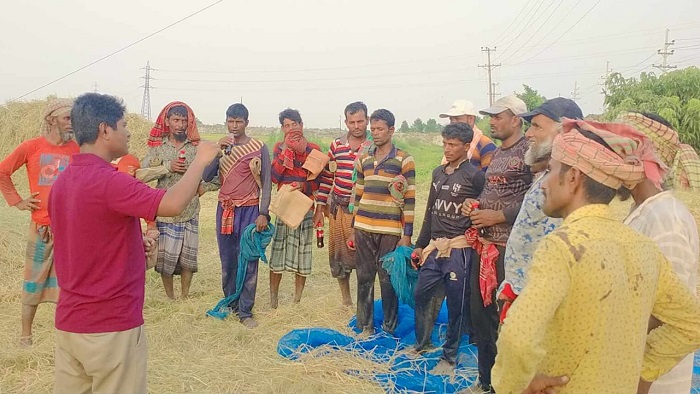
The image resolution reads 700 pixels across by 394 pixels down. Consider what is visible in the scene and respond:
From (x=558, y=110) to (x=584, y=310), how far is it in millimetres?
2055

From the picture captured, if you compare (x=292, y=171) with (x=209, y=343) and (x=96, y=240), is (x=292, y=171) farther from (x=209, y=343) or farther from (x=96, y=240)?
(x=96, y=240)

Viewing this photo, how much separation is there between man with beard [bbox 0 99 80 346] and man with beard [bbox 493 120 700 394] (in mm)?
3993

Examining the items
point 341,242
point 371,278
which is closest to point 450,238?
point 371,278

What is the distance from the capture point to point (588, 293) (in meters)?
1.63

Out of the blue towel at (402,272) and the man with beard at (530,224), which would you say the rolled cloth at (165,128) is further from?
the man with beard at (530,224)

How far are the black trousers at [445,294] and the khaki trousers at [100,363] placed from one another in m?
2.34

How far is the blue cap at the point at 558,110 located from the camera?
135 inches

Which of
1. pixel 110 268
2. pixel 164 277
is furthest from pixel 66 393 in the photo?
pixel 164 277

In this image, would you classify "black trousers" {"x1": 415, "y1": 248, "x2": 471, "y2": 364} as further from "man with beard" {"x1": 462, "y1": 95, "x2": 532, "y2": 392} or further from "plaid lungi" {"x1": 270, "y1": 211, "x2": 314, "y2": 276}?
"plaid lungi" {"x1": 270, "y1": 211, "x2": 314, "y2": 276}

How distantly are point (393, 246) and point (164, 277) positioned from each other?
2.44 metres

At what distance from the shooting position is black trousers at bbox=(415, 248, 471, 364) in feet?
14.0

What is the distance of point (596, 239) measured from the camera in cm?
165

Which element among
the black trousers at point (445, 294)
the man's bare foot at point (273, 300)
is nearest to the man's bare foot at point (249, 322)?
the man's bare foot at point (273, 300)

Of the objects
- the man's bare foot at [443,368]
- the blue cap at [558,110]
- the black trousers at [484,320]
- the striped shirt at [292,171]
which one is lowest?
the man's bare foot at [443,368]
